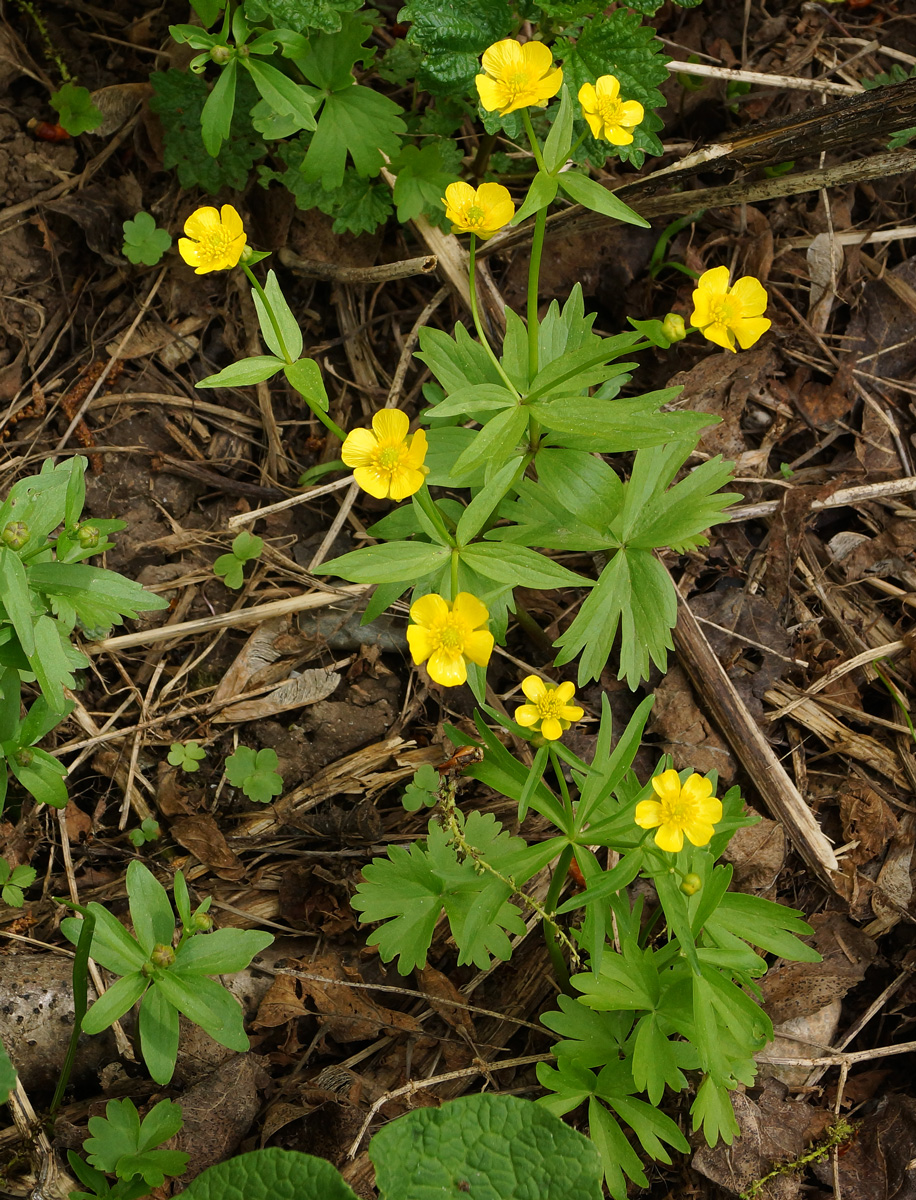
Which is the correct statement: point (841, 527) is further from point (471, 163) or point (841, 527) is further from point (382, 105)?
point (382, 105)

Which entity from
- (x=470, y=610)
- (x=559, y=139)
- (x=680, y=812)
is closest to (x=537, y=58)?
(x=559, y=139)

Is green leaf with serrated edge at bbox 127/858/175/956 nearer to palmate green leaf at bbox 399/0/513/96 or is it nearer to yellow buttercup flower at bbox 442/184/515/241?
yellow buttercup flower at bbox 442/184/515/241

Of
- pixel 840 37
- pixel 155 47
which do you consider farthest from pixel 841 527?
pixel 155 47

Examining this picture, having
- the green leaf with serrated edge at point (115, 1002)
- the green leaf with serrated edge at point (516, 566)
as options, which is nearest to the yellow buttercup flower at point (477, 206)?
the green leaf with serrated edge at point (516, 566)

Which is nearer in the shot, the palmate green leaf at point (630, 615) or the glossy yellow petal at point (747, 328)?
the glossy yellow petal at point (747, 328)

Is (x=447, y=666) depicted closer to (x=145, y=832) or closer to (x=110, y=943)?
(x=110, y=943)

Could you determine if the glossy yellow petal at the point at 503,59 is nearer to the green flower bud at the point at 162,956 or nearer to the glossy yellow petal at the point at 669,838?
the glossy yellow petal at the point at 669,838
